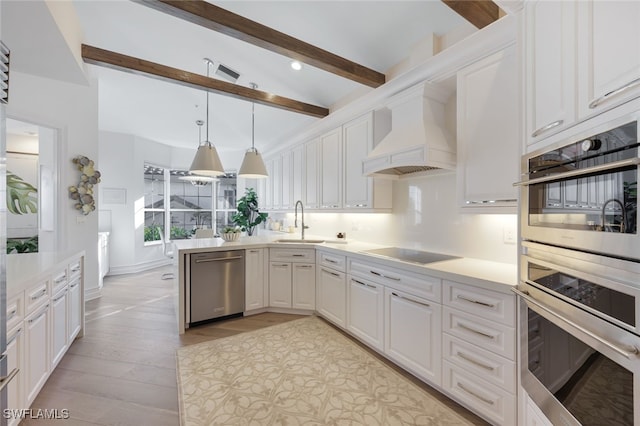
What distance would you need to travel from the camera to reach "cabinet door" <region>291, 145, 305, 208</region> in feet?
15.3

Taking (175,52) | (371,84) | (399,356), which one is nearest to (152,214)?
(175,52)

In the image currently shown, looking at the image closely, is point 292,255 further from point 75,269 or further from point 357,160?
point 75,269

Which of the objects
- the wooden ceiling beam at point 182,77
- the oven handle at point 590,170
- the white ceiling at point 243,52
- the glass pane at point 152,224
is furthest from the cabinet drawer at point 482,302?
the glass pane at point 152,224

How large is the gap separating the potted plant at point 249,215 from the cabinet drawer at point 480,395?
4.84 metres

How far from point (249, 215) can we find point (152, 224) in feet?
8.13

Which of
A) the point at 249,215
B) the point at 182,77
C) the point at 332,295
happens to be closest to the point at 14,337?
the point at 332,295

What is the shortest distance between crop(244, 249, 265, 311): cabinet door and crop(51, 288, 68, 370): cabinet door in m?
1.70

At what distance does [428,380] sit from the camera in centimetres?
208

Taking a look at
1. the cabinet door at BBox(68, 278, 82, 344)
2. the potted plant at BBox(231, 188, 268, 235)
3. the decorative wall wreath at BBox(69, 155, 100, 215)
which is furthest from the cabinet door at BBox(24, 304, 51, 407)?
the potted plant at BBox(231, 188, 268, 235)

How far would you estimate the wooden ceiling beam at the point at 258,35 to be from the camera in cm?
215

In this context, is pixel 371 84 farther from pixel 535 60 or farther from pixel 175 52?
pixel 175 52

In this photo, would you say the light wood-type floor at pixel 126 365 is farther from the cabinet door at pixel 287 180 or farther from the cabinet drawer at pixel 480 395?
the cabinet door at pixel 287 180

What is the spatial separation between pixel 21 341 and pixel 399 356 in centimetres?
260

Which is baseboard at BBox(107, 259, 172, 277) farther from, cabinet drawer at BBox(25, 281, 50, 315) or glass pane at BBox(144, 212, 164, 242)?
cabinet drawer at BBox(25, 281, 50, 315)
